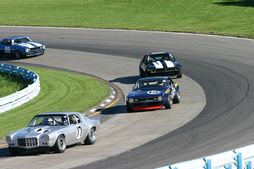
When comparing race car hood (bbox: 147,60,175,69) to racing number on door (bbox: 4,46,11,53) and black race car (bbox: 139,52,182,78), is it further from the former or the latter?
racing number on door (bbox: 4,46,11,53)

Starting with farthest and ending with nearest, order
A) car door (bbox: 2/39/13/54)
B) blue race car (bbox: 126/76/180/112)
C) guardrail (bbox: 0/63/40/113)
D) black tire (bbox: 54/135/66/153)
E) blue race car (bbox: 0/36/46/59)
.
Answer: car door (bbox: 2/39/13/54), blue race car (bbox: 0/36/46/59), guardrail (bbox: 0/63/40/113), blue race car (bbox: 126/76/180/112), black tire (bbox: 54/135/66/153)

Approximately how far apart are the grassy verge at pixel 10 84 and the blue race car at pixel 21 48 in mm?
7209

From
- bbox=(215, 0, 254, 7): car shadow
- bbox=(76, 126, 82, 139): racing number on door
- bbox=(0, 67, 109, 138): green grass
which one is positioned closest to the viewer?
bbox=(76, 126, 82, 139): racing number on door

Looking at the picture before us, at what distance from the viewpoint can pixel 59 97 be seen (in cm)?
3528

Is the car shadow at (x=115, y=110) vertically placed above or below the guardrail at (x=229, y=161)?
below

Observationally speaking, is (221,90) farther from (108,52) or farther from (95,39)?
(95,39)

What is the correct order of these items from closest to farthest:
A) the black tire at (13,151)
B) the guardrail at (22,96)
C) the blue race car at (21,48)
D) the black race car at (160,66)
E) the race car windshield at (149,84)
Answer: the black tire at (13,151), the race car windshield at (149,84), the guardrail at (22,96), the black race car at (160,66), the blue race car at (21,48)

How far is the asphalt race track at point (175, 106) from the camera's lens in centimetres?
2200

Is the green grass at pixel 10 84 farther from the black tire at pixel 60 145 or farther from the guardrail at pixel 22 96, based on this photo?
the black tire at pixel 60 145

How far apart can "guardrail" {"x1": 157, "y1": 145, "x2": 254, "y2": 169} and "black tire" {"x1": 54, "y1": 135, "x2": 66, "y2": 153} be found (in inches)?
332

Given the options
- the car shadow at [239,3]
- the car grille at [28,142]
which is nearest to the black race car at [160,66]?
the car grille at [28,142]

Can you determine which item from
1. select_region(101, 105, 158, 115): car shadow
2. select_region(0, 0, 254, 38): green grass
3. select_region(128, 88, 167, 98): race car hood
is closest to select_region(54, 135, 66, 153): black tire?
select_region(128, 88, 167, 98): race car hood

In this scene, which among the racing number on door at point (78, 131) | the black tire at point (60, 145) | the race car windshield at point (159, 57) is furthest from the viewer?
the race car windshield at point (159, 57)

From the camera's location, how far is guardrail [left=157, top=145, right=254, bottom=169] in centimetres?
1429
